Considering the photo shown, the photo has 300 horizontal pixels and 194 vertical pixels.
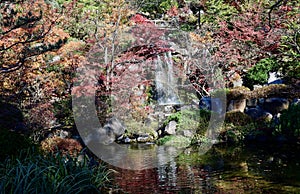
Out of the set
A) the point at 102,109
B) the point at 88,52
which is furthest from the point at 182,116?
the point at 88,52

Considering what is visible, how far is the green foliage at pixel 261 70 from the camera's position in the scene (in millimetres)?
14312

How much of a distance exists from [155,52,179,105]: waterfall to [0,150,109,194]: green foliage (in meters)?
9.78

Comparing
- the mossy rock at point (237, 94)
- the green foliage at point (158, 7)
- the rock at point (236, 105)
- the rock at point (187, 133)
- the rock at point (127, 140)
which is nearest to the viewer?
the rock at point (187, 133)

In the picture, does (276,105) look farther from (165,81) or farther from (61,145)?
(61,145)

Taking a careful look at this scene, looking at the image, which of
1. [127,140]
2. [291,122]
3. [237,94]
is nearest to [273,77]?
[237,94]

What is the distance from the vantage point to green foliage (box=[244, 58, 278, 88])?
14.3 metres

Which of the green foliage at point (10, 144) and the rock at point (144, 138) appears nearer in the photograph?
the green foliage at point (10, 144)

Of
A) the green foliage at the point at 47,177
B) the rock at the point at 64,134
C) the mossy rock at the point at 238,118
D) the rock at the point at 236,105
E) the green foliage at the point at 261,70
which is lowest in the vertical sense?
the rock at the point at 64,134

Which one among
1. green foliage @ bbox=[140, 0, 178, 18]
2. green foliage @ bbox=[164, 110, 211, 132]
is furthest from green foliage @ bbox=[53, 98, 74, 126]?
green foliage @ bbox=[140, 0, 178, 18]

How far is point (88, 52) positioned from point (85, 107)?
1814 millimetres

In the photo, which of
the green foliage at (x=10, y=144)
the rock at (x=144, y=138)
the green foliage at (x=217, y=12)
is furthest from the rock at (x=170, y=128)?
the green foliage at (x=10, y=144)

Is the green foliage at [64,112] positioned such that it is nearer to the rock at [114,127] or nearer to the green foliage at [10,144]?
the rock at [114,127]

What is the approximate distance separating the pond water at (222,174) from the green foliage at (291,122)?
434mm

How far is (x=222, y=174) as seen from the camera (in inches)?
238
